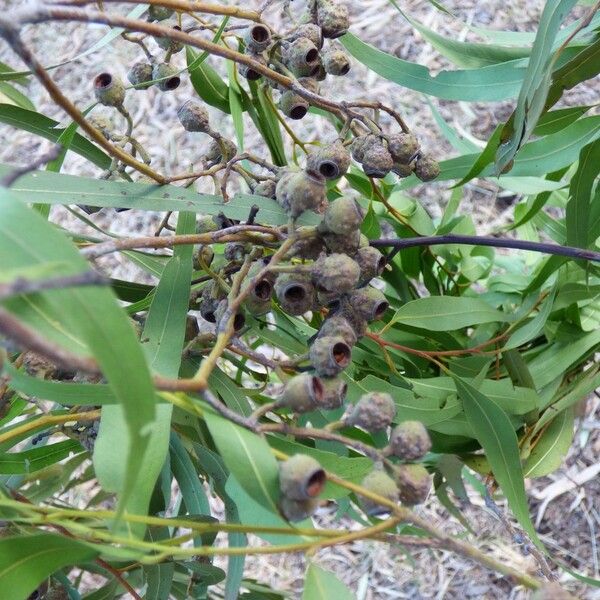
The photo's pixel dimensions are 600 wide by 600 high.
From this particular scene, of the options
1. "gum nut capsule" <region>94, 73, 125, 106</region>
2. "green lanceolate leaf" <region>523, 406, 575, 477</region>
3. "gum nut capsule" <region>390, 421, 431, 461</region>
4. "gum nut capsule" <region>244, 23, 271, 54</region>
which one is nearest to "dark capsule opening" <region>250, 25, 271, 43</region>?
"gum nut capsule" <region>244, 23, 271, 54</region>

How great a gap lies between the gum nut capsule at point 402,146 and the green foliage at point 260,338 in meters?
0.02

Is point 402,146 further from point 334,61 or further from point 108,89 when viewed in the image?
point 108,89

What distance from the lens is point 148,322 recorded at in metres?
0.54

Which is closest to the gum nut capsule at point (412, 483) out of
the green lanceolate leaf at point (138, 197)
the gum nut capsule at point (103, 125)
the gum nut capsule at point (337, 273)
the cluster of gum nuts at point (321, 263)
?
the cluster of gum nuts at point (321, 263)

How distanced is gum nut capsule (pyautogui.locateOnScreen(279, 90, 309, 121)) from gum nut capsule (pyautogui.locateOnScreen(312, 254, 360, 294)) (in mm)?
177

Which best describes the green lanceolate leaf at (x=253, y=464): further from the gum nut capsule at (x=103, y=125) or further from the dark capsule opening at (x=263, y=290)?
the gum nut capsule at (x=103, y=125)

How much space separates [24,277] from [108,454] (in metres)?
0.23

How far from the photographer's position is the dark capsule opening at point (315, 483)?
0.37 metres

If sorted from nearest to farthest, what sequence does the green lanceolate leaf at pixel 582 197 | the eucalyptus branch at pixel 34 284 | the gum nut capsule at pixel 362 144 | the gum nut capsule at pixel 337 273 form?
the eucalyptus branch at pixel 34 284, the gum nut capsule at pixel 337 273, the gum nut capsule at pixel 362 144, the green lanceolate leaf at pixel 582 197

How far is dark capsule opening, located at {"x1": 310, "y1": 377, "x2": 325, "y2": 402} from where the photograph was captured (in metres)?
0.41

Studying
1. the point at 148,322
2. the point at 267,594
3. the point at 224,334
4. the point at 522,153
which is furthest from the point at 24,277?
the point at 267,594

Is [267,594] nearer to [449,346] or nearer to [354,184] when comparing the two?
[449,346]

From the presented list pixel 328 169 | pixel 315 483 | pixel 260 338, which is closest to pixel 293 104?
pixel 328 169

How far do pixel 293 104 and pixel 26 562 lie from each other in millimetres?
354
